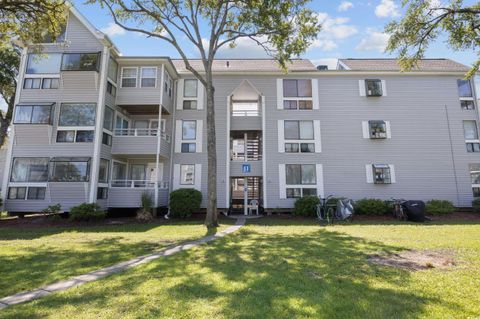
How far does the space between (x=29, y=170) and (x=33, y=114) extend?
3343 millimetres

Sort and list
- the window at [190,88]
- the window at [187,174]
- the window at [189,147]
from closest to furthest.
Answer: the window at [187,174], the window at [189,147], the window at [190,88]

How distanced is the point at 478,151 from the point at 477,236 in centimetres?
1302

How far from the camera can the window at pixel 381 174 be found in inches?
701

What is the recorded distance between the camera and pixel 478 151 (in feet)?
60.1

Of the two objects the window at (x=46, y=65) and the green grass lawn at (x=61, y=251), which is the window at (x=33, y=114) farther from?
the green grass lawn at (x=61, y=251)

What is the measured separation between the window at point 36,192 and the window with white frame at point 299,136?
15.4 metres

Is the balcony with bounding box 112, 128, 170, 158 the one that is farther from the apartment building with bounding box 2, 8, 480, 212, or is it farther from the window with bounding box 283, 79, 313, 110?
the window with bounding box 283, 79, 313, 110

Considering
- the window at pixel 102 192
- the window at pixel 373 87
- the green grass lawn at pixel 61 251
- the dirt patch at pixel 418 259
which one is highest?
the window at pixel 373 87

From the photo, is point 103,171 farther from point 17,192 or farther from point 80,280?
point 80,280

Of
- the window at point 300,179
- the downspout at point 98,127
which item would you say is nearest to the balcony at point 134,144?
the downspout at point 98,127

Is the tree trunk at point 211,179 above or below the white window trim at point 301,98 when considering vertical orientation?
below

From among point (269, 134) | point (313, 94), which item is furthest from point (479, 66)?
point (269, 134)

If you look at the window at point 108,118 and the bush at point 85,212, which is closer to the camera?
the bush at point 85,212

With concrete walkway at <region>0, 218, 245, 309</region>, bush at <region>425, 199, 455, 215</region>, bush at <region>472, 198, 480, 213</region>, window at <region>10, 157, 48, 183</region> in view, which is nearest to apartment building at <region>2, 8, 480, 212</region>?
window at <region>10, 157, 48, 183</region>
